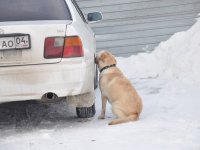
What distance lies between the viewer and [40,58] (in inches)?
214

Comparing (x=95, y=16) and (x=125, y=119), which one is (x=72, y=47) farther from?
(x=95, y=16)

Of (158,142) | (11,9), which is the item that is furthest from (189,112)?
(11,9)

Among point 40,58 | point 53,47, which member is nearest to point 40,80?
point 40,58

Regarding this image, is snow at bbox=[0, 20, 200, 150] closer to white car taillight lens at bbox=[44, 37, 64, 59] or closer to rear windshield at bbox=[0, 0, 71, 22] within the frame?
white car taillight lens at bbox=[44, 37, 64, 59]

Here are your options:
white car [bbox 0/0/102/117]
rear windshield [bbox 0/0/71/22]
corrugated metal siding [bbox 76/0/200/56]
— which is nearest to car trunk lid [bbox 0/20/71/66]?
white car [bbox 0/0/102/117]

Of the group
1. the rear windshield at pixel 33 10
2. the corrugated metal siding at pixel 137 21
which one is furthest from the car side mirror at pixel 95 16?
the corrugated metal siding at pixel 137 21

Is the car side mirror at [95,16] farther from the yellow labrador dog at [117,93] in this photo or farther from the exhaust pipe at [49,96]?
the exhaust pipe at [49,96]

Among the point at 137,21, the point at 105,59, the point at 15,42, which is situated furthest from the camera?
the point at 137,21

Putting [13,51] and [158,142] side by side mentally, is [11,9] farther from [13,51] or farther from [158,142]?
[158,142]

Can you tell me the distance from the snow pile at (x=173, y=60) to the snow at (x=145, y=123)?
0.05 feet

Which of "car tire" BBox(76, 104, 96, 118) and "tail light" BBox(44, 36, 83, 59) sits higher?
"tail light" BBox(44, 36, 83, 59)

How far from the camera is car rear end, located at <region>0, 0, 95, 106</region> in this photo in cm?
539

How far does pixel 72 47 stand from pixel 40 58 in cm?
35

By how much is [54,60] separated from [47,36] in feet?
0.82
